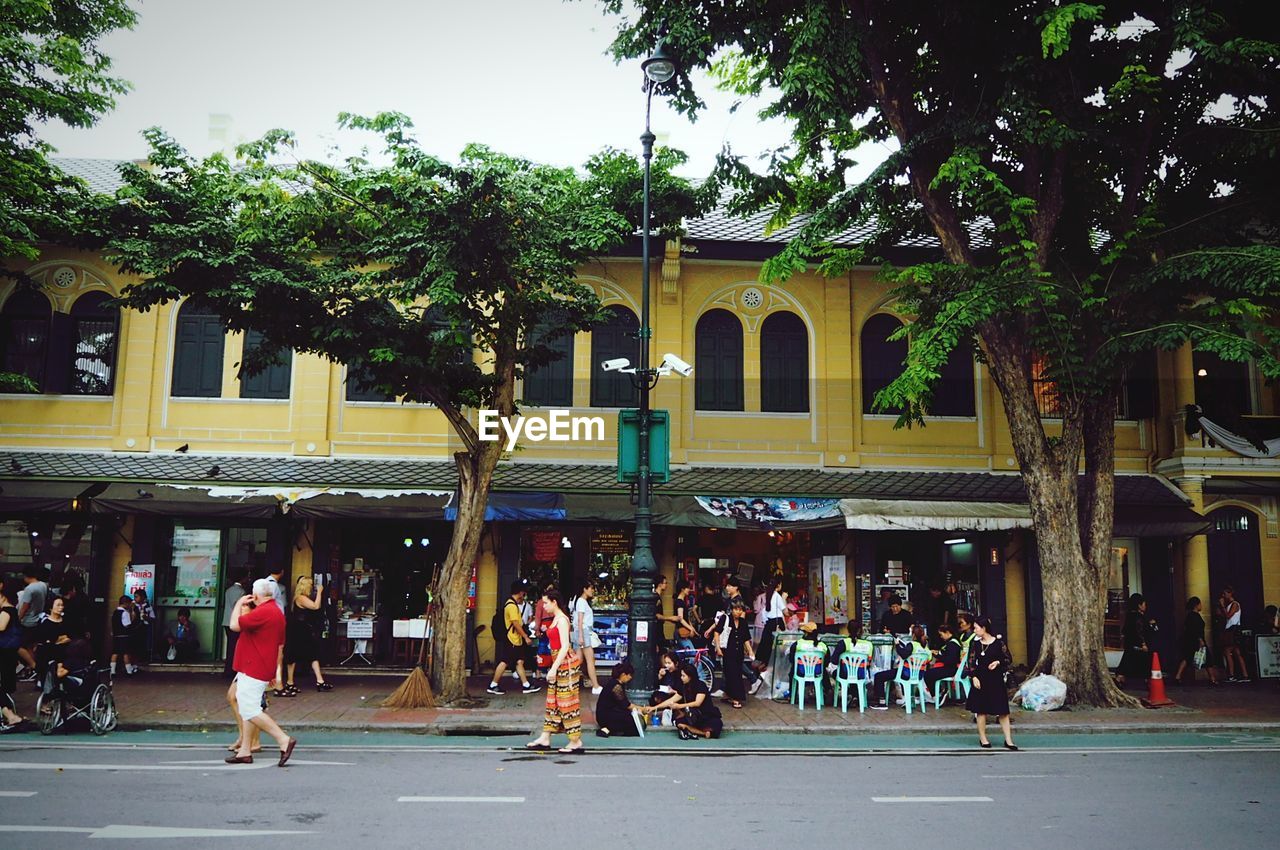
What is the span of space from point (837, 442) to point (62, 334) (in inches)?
585

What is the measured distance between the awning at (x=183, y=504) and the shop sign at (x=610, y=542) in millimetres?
5676

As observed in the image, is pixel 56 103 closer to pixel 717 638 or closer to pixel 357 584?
pixel 357 584

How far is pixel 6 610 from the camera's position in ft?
39.0

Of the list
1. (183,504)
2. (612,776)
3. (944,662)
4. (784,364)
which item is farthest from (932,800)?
(183,504)

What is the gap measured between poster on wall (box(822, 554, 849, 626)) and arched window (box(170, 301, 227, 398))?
1200 centimetres

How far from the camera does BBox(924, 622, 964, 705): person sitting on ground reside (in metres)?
13.8

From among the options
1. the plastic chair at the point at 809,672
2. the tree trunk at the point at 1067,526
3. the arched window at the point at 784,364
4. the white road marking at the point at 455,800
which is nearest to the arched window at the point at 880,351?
the arched window at the point at 784,364

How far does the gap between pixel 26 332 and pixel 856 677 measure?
16.3 metres

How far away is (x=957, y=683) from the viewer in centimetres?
1446

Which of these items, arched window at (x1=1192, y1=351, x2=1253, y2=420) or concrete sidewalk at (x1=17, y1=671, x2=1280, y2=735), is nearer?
concrete sidewalk at (x1=17, y1=671, x2=1280, y2=735)

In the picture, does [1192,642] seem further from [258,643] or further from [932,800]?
[258,643]

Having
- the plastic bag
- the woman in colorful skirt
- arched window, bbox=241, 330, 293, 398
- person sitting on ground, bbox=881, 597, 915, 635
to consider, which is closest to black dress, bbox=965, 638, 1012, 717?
the plastic bag

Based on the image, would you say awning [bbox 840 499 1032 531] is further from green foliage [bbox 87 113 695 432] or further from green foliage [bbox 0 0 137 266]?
green foliage [bbox 0 0 137 266]

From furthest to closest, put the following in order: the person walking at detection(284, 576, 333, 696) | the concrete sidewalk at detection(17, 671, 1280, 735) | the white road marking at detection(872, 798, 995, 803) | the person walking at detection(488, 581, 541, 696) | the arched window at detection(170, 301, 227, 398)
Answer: the arched window at detection(170, 301, 227, 398) < the person walking at detection(488, 581, 541, 696) < the person walking at detection(284, 576, 333, 696) < the concrete sidewalk at detection(17, 671, 1280, 735) < the white road marking at detection(872, 798, 995, 803)
